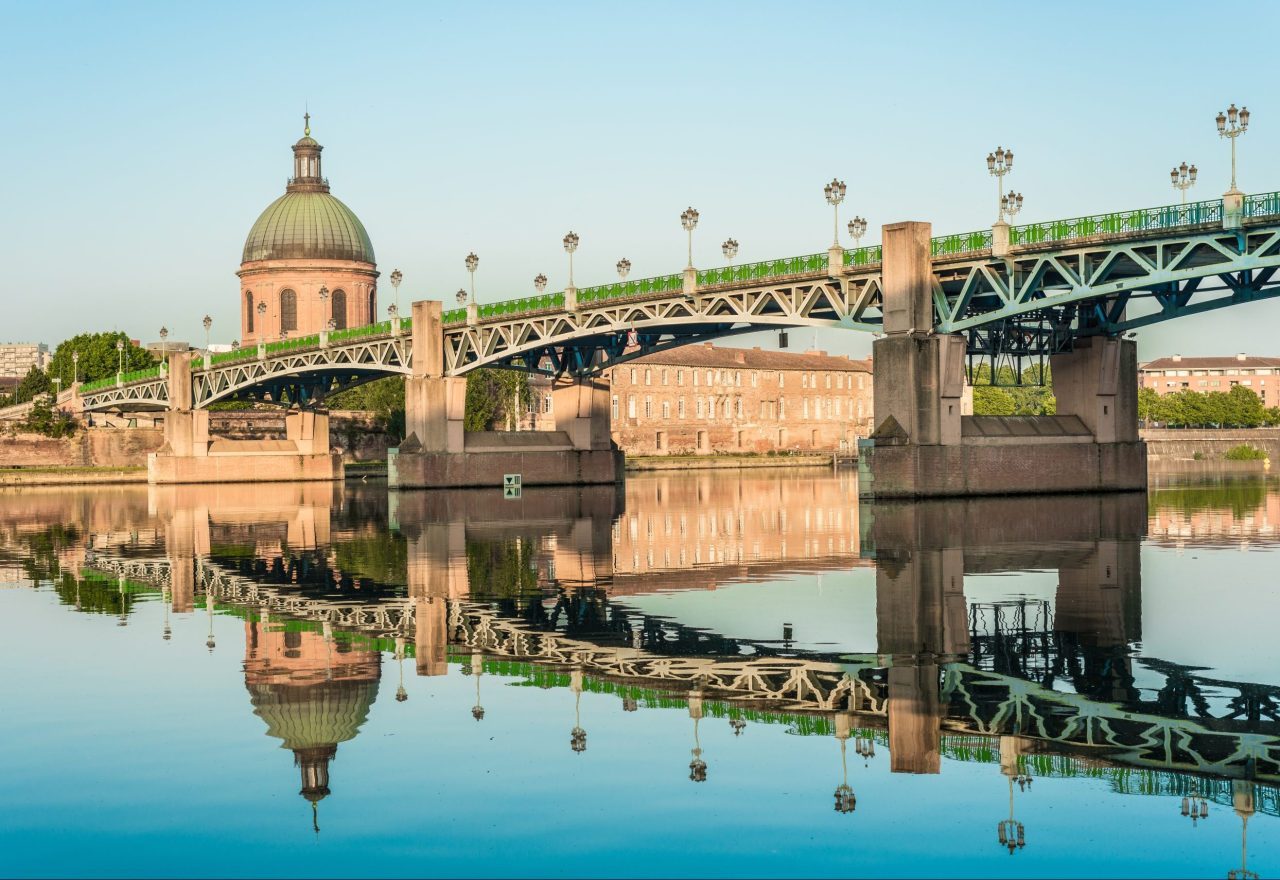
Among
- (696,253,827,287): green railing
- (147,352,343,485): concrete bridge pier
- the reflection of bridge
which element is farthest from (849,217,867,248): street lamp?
(147,352,343,485): concrete bridge pier

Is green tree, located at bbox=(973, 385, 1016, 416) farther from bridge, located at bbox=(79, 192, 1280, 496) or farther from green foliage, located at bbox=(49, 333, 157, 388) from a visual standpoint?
bridge, located at bbox=(79, 192, 1280, 496)

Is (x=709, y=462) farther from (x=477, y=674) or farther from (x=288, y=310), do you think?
(x=477, y=674)

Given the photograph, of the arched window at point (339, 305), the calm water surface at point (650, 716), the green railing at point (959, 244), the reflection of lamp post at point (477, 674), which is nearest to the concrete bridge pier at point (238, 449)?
the arched window at point (339, 305)

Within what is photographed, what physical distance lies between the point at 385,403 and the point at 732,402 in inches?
1498

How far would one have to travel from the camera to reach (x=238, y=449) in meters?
112

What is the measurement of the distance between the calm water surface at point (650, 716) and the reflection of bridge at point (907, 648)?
0.08 metres

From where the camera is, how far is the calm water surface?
10953 millimetres

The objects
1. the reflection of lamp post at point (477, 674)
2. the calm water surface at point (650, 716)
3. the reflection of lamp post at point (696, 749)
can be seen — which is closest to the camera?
the calm water surface at point (650, 716)

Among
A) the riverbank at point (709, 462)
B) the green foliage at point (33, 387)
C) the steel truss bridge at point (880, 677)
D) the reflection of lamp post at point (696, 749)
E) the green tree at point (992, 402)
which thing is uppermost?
the green foliage at point (33, 387)

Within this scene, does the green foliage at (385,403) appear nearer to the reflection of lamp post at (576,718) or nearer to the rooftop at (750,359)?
the rooftop at (750,359)

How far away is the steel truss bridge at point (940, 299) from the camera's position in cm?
5125

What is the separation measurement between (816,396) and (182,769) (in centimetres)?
15220

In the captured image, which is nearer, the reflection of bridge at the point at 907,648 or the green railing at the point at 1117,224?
the reflection of bridge at the point at 907,648

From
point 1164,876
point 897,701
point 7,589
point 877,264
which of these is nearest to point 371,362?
point 877,264
